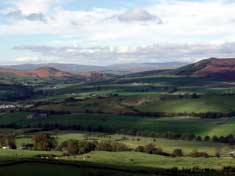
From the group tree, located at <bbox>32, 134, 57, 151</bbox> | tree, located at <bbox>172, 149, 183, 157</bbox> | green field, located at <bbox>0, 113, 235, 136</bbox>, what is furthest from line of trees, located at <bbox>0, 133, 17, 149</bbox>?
tree, located at <bbox>172, 149, 183, 157</bbox>

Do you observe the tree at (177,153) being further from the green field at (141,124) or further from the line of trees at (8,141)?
the line of trees at (8,141)

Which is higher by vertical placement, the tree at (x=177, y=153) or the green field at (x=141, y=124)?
the green field at (x=141, y=124)

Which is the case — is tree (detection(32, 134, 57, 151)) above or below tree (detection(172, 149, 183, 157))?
above

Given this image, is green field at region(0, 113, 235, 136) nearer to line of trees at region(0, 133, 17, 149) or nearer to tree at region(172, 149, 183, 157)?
tree at region(172, 149, 183, 157)

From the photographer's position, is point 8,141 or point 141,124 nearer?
point 8,141

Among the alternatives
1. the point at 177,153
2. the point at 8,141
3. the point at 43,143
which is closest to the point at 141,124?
the point at 43,143

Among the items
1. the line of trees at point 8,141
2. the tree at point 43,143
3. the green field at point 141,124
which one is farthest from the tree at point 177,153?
the line of trees at point 8,141

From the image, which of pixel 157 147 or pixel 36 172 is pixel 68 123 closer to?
pixel 157 147

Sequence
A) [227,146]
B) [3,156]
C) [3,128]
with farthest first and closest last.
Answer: [3,128] → [227,146] → [3,156]

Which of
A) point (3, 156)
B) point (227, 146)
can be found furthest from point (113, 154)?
point (227, 146)

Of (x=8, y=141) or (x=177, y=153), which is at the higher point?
(x=8, y=141)

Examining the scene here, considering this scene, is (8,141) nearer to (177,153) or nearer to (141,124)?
(177,153)
